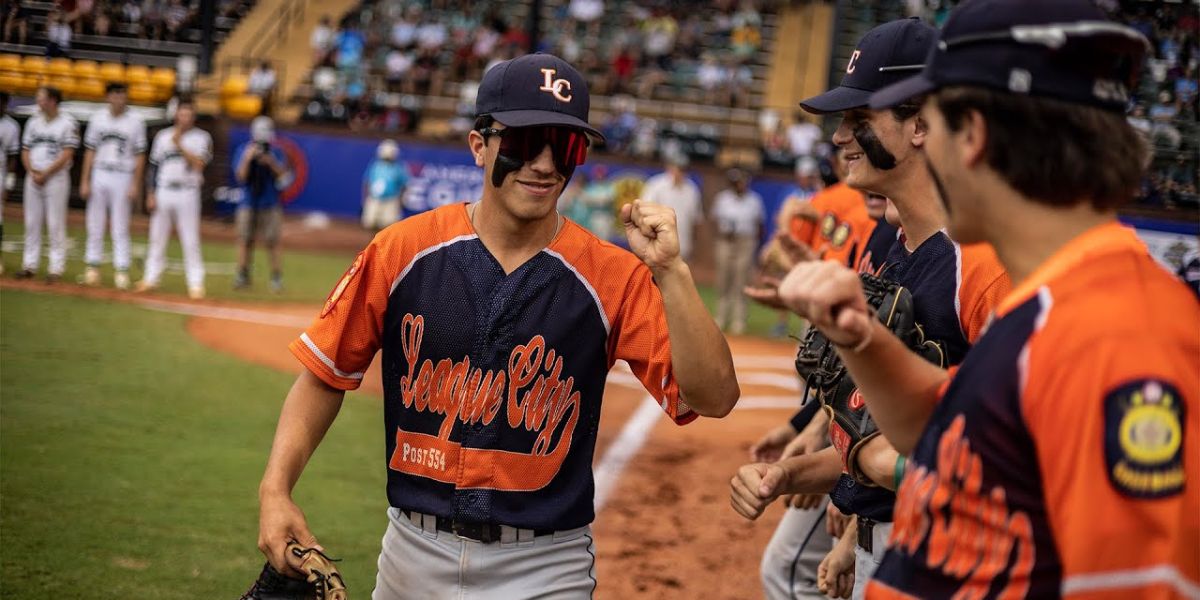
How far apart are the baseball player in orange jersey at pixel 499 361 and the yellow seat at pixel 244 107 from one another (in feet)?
70.5

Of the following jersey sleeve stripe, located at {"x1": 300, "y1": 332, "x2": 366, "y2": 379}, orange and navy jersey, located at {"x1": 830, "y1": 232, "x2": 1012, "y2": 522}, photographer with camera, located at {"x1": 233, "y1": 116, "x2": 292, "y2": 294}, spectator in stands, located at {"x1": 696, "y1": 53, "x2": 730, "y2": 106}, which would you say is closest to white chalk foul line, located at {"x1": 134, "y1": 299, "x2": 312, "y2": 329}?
photographer with camera, located at {"x1": 233, "y1": 116, "x2": 292, "y2": 294}

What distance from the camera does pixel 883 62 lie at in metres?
3.45

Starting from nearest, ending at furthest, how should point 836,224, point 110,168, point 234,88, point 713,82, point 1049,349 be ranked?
point 1049,349, point 836,224, point 110,168, point 234,88, point 713,82

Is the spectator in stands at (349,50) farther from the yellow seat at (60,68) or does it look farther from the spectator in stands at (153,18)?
the yellow seat at (60,68)

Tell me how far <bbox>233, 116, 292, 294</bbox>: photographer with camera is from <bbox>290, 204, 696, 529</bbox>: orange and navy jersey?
11871 mm

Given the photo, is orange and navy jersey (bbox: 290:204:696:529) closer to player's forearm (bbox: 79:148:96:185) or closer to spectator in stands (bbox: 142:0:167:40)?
player's forearm (bbox: 79:148:96:185)

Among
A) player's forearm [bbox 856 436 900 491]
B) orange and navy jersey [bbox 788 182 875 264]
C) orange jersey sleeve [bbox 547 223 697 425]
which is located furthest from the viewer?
orange and navy jersey [bbox 788 182 875 264]

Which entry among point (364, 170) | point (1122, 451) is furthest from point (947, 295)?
point (364, 170)

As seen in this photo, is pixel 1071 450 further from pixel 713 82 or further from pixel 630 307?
pixel 713 82

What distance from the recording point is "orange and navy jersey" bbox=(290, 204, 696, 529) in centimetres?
326

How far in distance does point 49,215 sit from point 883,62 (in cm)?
1313

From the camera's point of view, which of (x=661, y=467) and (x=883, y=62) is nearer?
(x=883, y=62)

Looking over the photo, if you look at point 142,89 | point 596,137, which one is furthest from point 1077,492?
point 142,89

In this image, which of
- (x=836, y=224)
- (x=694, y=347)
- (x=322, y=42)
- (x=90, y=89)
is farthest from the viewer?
(x=322, y=42)
